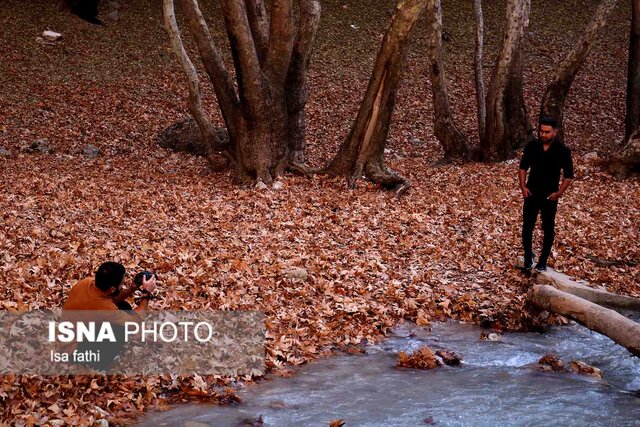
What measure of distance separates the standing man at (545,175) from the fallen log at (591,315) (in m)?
1.15

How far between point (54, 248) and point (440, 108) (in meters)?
10.6

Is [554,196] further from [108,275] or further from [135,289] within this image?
[108,275]

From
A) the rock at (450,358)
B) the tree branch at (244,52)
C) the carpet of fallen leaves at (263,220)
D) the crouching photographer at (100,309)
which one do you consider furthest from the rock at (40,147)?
the rock at (450,358)

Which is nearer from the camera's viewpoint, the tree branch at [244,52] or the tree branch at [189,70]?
the tree branch at [244,52]

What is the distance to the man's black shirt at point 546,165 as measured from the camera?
790 cm

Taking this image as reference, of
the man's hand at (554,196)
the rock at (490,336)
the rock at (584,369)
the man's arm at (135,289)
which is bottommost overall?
the rock at (584,369)

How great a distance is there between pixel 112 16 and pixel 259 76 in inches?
573

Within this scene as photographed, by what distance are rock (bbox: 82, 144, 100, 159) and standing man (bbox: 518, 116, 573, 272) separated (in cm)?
1090

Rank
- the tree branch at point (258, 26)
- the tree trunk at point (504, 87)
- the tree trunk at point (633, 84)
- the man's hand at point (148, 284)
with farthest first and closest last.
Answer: the tree trunk at point (633, 84), the tree trunk at point (504, 87), the tree branch at point (258, 26), the man's hand at point (148, 284)

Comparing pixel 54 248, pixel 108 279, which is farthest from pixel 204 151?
pixel 108 279

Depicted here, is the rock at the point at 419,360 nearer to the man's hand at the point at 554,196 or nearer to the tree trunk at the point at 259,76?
the man's hand at the point at 554,196

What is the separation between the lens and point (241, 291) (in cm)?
750

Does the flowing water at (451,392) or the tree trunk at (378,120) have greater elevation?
the tree trunk at (378,120)

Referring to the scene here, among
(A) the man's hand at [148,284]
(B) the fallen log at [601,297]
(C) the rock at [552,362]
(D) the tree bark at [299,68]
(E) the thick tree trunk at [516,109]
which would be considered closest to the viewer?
(A) the man's hand at [148,284]
